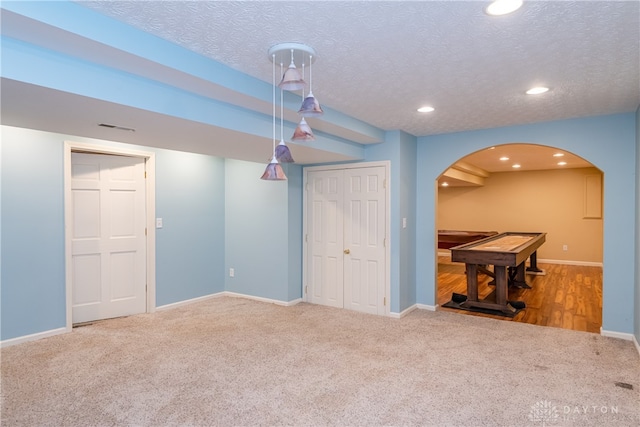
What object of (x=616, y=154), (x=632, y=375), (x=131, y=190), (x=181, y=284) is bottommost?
(x=632, y=375)

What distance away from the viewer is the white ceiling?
1760 millimetres

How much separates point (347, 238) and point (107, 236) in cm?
284

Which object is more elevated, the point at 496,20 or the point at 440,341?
the point at 496,20

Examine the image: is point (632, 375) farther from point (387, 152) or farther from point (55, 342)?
point (55, 342)

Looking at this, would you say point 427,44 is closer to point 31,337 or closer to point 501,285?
point 501,285

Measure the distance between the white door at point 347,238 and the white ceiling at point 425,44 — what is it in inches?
59.7

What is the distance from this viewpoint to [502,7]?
1.73 meters

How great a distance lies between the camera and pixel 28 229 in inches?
137

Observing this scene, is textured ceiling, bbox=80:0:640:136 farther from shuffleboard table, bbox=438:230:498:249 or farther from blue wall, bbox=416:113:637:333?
shuffleboard table, bbox=438:230:498:249

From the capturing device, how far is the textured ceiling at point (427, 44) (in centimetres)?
176

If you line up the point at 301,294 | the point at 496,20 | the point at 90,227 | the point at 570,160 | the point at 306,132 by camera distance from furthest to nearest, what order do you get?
the point at 570,160, the point at 301,294, the point at 90,227, the point at 306,132, the point at 496,20

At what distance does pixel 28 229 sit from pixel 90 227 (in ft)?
2.13

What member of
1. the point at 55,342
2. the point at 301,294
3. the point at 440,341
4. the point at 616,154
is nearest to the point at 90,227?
the point at 55,342

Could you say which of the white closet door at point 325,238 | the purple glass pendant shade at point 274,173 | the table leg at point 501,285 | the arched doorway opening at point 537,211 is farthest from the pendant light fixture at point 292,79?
the arched doorway opening at point 537,211
